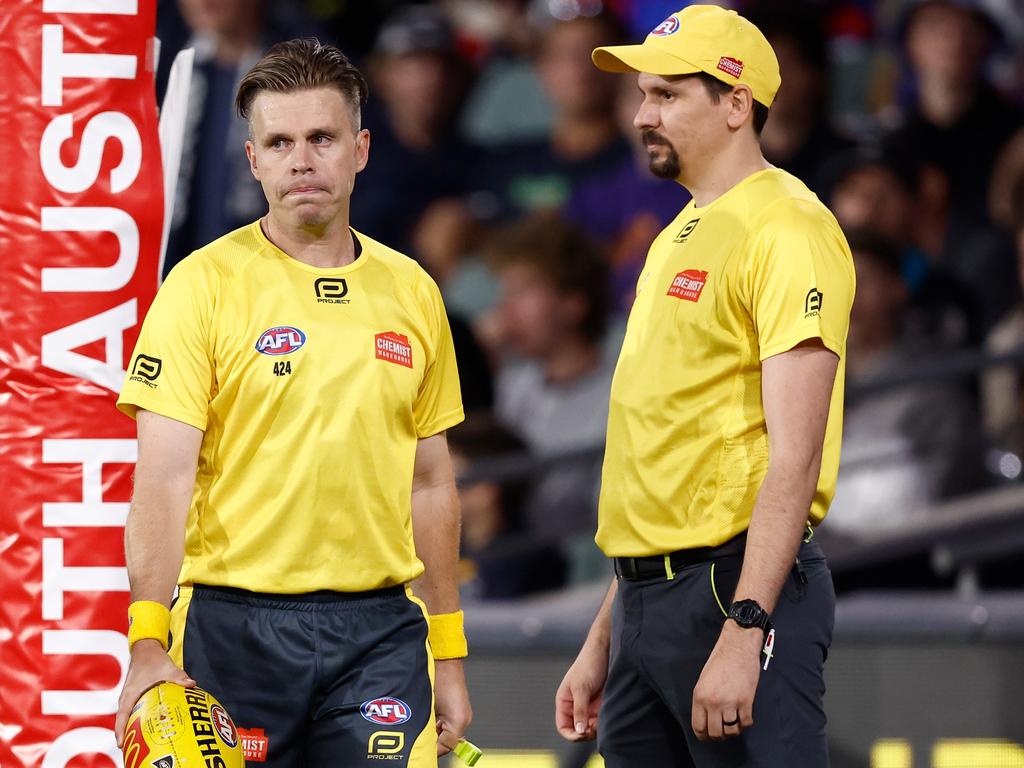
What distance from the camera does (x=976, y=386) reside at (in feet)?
21.1

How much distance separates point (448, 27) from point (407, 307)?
5.09 metres

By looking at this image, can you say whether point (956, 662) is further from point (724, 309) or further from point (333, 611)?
point (333, 611)

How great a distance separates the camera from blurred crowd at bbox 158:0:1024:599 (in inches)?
248

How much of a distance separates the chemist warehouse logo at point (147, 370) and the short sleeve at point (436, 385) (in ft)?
1.67

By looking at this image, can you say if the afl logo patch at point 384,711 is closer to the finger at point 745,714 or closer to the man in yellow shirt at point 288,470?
the man in yellow shirt at point 288,470

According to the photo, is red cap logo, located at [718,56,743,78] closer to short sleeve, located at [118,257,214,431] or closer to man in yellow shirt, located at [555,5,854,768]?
man in yellow shirt, located at [555,5,854,768]

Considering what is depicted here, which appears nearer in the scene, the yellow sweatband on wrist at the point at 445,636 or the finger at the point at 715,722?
the finger at the point at 715,722

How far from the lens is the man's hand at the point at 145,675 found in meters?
2.48

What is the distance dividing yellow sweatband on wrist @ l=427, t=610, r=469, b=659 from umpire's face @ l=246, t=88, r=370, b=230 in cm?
78

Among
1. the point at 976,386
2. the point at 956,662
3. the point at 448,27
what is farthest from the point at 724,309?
the point at 448,27

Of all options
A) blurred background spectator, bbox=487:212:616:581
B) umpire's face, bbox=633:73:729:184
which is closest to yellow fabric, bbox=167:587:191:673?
umpire's face, bbox=633:73:729:184

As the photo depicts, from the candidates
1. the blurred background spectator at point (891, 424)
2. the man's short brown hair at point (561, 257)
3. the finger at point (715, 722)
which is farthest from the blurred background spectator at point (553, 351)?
the finger at point (715, 722)

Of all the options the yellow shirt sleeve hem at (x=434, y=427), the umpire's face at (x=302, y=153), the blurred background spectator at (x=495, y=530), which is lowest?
the blurred background spectator at (x=495, y=530)

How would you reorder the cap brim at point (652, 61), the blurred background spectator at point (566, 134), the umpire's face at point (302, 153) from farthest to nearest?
the blurred background spectator at point (566, 134)
the cap brim at point (652, 61)
the umpire's face at point (302, 153)
